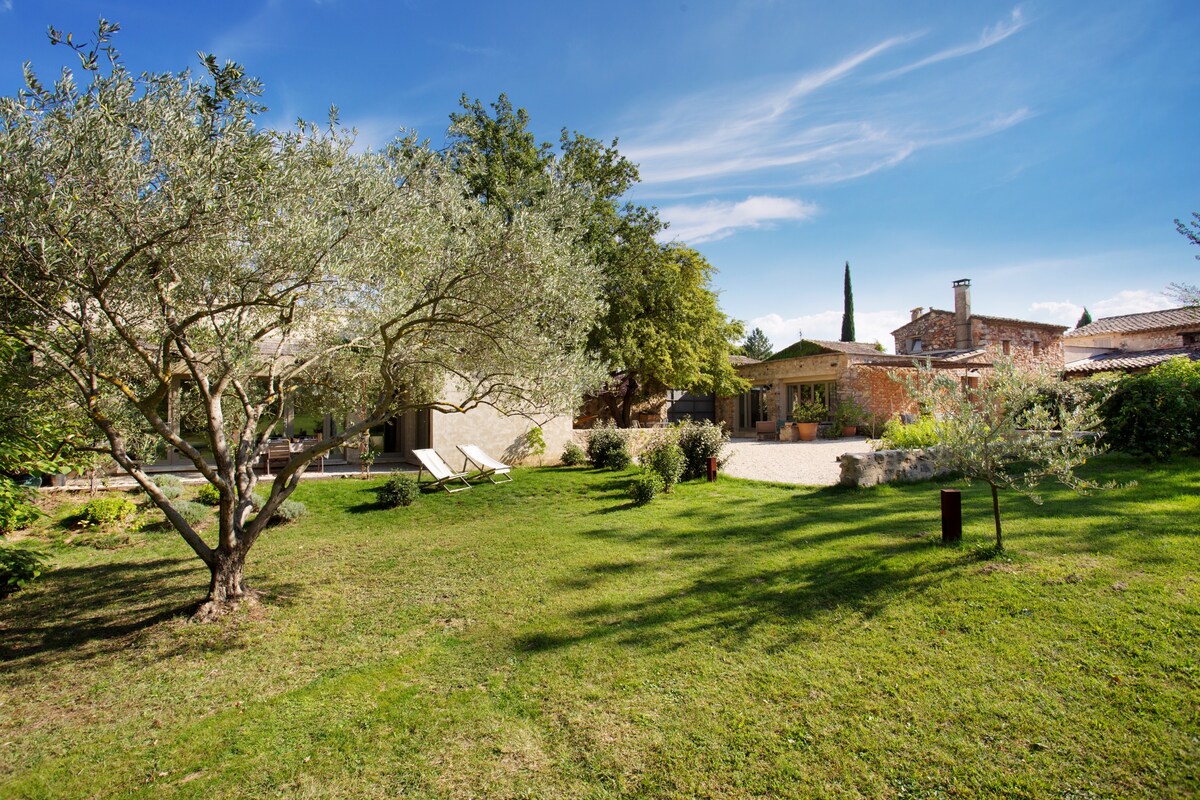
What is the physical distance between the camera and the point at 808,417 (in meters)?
23.0

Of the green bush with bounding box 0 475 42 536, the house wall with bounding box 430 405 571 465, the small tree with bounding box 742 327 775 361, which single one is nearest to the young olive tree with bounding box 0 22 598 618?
the green bush with bounding box 0 475 42 536

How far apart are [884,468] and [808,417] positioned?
43.9 ft

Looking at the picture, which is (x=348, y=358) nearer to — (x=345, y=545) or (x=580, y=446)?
(x=345, y=545)

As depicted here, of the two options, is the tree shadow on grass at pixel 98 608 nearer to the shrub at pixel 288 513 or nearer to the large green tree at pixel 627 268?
the shrub at pixel 288 513

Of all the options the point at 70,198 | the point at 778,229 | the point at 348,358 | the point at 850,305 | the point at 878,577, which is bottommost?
the point at 878,577

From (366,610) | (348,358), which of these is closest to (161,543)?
(348,358)

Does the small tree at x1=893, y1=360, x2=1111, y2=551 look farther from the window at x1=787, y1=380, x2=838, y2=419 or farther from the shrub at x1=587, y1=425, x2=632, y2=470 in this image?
the window at x1=787, y1=380, x2=838, y2=419

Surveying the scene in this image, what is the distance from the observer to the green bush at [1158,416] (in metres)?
9.29

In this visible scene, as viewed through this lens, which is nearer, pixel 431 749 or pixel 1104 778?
pixel 1104 778

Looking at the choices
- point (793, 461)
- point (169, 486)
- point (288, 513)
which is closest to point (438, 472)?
point (288, 513)

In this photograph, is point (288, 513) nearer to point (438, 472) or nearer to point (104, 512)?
point (104, 512)

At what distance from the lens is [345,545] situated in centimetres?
856

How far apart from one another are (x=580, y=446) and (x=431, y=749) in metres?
13.0

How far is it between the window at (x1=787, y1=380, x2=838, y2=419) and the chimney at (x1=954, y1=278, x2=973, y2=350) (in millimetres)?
8308
